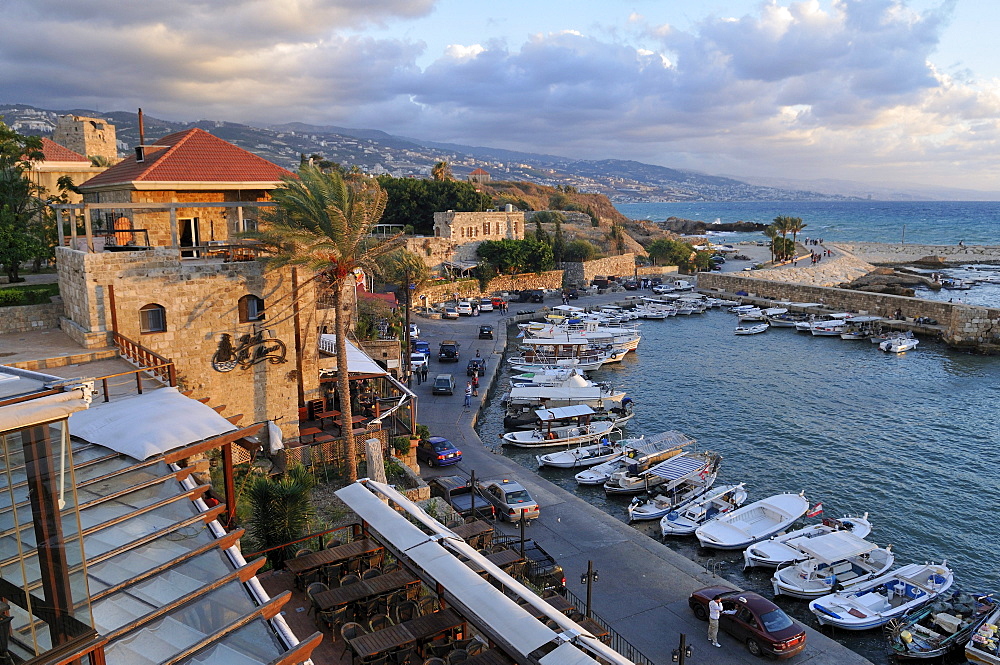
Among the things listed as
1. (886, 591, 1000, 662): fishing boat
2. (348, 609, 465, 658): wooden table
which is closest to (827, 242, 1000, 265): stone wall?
(886, 591, 1000, 662): fishing boat

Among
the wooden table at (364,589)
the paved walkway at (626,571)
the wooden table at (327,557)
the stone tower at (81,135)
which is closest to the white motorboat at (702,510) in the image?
the paved walkway at (626,571)

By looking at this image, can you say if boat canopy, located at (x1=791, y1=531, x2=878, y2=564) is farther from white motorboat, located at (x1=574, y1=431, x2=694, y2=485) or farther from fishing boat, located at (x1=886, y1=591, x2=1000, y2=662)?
white motorboat, located at (x1=574, y1=431, x2=694, y2=485)

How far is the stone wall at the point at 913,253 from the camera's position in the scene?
102 m

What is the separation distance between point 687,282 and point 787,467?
4897 centimetres

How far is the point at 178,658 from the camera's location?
5.69 meters

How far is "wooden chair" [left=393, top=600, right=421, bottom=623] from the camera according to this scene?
10609 mm

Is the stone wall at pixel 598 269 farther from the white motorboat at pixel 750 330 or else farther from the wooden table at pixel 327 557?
the wooden table at pixel 327 557

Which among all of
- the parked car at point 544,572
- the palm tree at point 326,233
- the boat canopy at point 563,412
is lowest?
the boat canopy at point 563,412

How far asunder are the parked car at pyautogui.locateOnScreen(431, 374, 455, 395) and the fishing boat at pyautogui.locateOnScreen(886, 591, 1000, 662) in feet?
68.6

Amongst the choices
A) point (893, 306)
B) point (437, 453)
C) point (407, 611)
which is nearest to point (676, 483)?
point (437, 453)

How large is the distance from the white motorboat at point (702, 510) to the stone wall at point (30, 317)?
751 inches

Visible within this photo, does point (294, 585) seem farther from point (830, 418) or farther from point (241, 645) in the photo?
point (830, 418)

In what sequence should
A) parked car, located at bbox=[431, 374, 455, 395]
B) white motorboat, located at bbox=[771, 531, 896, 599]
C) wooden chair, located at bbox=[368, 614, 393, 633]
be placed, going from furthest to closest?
parked car, located at bbox=[431, 374, 455, 395] → white motorboat, located at bbox=[771, 531, 896, 599] → wooden chair, located at bbox=[368, 614, 393, 633]

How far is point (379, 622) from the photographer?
10.4m
